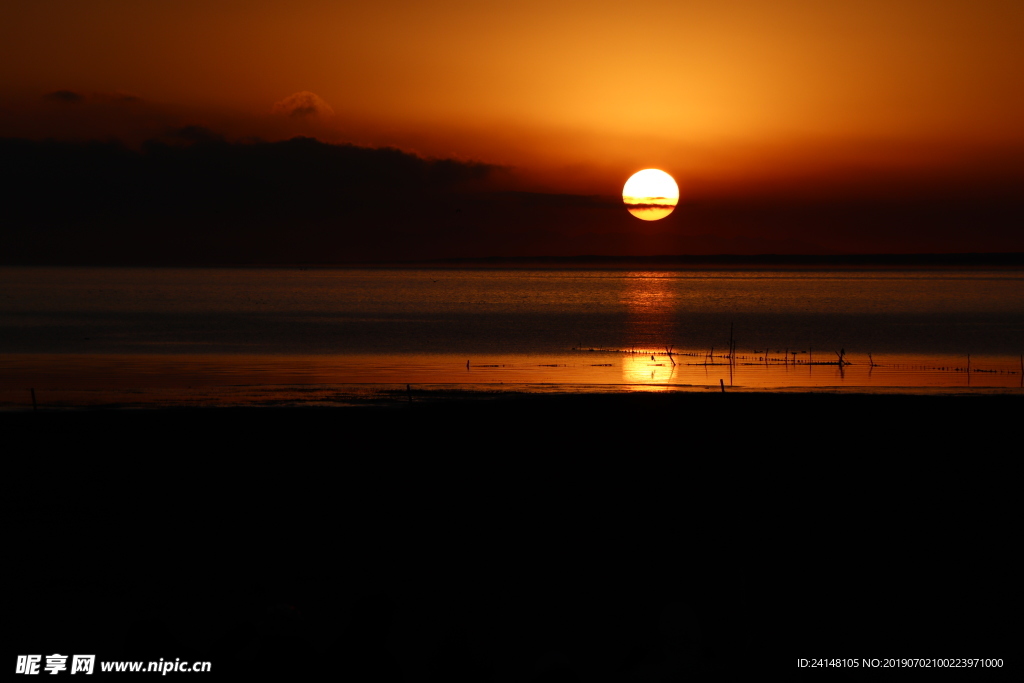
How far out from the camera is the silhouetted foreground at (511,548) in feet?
22.8

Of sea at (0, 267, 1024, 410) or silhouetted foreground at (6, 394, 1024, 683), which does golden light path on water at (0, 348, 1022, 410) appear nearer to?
sea at (0, 267, 1024, 410)

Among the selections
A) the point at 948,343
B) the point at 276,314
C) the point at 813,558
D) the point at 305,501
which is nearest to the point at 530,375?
the point at 305,501

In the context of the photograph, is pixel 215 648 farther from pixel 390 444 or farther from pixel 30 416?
pixel 30 416

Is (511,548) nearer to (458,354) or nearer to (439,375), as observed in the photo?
(439,375)

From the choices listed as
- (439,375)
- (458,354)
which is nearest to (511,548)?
(439,375)

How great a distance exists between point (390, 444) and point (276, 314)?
79668mm

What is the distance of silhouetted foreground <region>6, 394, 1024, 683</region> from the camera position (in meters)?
6.96

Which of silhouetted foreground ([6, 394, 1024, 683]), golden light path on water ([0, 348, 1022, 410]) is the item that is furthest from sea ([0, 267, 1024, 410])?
silhouetted foreground ([6, 394, 1024, 683])

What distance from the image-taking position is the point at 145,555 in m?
9.94

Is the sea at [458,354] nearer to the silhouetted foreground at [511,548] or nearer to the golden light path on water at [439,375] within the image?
the golden light path on water at [439,375]

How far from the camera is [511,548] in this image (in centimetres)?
1034

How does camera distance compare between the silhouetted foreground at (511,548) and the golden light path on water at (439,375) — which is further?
the golden light path on water at (439,375)

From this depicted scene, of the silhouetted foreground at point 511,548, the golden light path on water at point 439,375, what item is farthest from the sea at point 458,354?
the silhouetted foreground at point 511,548

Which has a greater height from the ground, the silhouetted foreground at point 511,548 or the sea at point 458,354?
the sea at point 458,354
